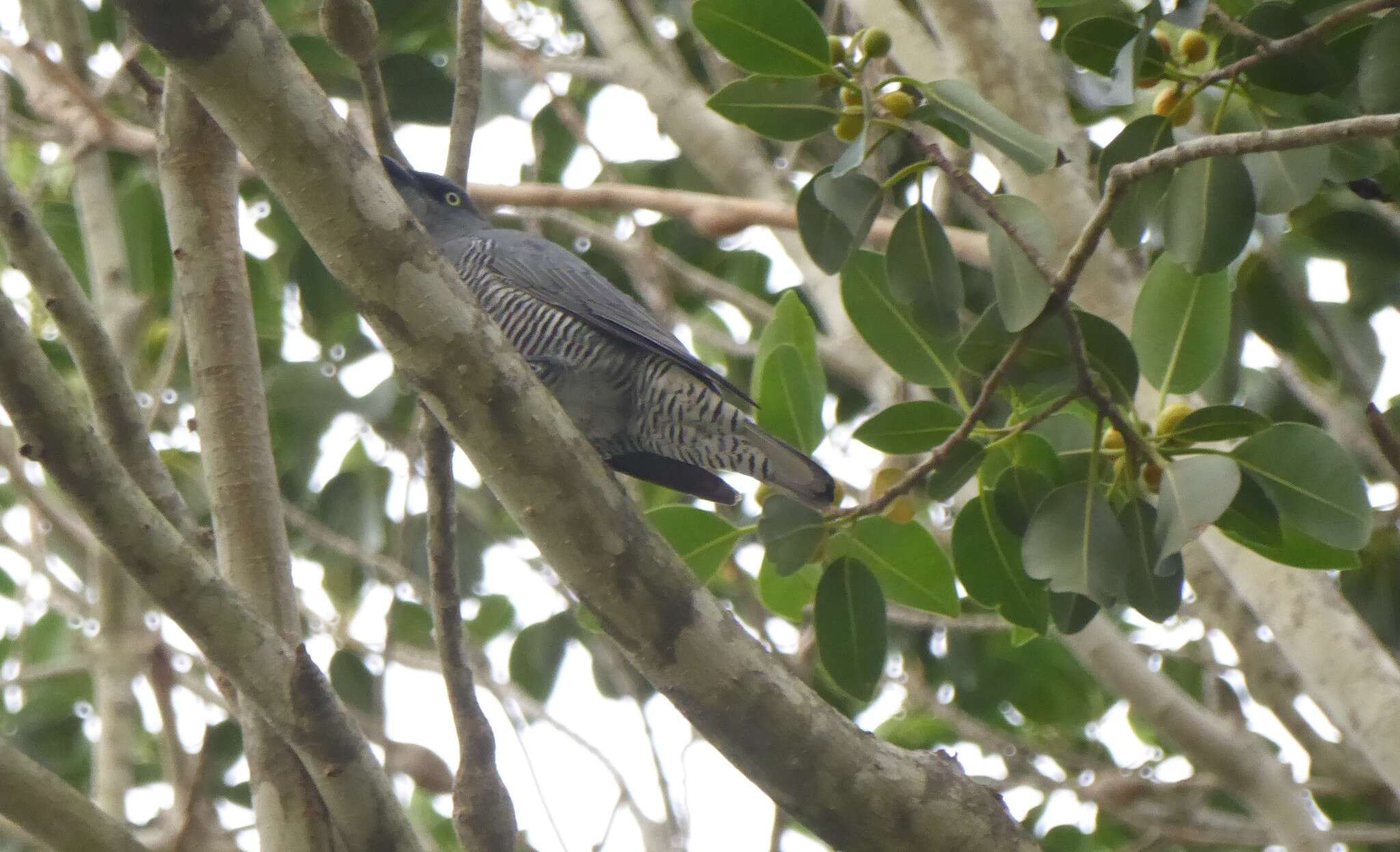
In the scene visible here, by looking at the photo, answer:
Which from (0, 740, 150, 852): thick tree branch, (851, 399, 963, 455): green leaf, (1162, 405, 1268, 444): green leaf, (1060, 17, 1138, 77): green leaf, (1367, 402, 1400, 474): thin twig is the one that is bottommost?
(0, 740, 150, 852): thick tree branch

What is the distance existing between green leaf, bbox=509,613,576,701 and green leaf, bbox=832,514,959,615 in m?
1.63

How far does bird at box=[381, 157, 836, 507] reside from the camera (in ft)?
11.2

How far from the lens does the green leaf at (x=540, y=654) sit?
414cm

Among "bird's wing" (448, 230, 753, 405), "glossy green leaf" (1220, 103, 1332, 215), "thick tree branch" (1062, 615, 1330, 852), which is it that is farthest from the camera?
"bird's wing" (448, 230, 753, 405)

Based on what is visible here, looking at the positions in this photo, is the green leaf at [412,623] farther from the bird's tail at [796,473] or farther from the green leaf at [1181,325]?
the green leaf at [1181,325]

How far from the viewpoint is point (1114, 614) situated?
462 centimetres

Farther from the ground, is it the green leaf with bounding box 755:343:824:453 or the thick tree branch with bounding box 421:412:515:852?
the green leaf with bounding box 755:343:824:453

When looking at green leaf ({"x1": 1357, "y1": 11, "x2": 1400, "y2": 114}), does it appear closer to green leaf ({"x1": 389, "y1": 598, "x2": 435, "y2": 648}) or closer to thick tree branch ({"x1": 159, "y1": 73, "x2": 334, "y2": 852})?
thick tree branch ({"x1": 159, "y1": 73, "x2": 334, "y2": 852})

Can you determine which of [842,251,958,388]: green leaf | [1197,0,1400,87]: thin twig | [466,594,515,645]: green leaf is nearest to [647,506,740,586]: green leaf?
[842,251,958,388]: green leaf

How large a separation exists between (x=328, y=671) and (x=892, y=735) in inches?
74.6

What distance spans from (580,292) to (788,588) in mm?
Answer: 1186

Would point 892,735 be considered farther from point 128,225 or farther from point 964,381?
A: point 128,225

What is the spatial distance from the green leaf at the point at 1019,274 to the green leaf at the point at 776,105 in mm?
382

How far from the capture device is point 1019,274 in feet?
7.13
